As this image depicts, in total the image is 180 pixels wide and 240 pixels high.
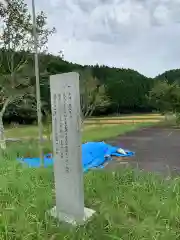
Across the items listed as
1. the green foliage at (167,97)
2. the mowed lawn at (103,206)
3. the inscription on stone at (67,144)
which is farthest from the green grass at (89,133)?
the inscription on stone at (67,144)

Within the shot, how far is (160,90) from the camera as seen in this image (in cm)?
1980

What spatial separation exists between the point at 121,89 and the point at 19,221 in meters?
24.2

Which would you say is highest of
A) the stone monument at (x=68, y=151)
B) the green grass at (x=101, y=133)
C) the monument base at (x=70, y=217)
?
the stone monument at (x=68, y=151)

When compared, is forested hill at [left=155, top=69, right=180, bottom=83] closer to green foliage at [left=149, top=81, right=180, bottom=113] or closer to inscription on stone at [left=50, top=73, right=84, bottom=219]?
green foliage at [left=149, top=81, right=180, bottom=113]

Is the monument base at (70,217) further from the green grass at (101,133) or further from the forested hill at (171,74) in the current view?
the forested hill at (171,74)

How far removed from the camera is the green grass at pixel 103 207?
2.03 metres

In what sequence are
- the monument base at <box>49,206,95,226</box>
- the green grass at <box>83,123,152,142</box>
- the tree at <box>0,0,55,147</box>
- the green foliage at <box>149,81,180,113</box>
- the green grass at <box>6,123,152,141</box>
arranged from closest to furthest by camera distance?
the monument base at <box>49,206,95,226</box> < the tree at <box>0,0,55,147</box> < the green grass at <box>83,123,152,142</box> < the green grass at <box>6,123,152,141</box> < the green foliage at <box>149,81,180,113</box>

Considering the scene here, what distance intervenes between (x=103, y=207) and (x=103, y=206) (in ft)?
0.06

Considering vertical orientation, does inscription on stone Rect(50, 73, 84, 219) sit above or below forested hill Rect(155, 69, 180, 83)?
below

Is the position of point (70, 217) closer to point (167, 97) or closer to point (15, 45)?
point (15, 45)

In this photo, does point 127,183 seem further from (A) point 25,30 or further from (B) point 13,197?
(A) point 25,30

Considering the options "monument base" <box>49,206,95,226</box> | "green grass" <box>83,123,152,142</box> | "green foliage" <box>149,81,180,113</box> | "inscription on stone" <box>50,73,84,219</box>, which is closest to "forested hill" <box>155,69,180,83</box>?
"green foliage" <box>149,81,180,113</box>

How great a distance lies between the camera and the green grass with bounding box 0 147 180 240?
6.64 ft

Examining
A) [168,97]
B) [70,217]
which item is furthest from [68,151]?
[168,97]
